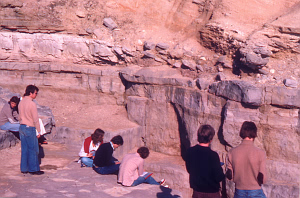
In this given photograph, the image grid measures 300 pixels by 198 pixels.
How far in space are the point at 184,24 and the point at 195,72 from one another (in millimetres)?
2905

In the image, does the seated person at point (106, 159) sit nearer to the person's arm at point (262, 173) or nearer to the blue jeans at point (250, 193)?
the blue jeans at point (250, 193)

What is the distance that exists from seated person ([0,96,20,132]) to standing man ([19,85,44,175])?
1923 millimetres

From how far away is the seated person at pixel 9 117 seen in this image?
784 centimetres

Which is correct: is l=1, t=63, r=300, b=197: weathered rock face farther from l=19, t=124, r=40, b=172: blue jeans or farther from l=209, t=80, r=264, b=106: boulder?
l=19, t=124, r=40, b=172: blue jeans

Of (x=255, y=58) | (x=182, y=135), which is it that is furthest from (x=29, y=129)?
(x=255, y=58)

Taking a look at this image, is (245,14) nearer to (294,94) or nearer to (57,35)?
(294,94)

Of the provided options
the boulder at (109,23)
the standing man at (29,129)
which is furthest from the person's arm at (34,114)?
the boulder at (109,23)

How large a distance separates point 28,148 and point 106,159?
1420mm

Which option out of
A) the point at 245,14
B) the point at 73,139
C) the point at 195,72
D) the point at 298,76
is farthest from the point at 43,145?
the point at 245,14

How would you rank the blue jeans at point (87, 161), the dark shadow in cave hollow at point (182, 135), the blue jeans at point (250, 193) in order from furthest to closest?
the dark shadow in cave hollow at point (182, 135) < the blue jeans at point (87, 161) < the blue jeans at point (250, 193)

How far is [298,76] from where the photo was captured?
358 inches

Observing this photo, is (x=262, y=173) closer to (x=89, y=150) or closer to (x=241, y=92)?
(x=89, y=150)

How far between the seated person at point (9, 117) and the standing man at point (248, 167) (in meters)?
5.55

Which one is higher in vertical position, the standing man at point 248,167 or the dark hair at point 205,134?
the dark hair at point 205,134
